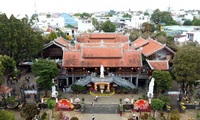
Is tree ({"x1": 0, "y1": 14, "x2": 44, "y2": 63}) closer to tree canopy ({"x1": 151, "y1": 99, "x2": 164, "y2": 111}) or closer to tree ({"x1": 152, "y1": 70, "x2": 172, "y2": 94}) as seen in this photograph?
tree ({"x1": 152, "y1": 70, "x2": 172, "y2": 94})

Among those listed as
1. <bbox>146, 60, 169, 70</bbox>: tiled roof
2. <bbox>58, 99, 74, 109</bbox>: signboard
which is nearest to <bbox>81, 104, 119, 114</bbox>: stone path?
<bbox>58, 99, 74, 109</bbox>: signboard

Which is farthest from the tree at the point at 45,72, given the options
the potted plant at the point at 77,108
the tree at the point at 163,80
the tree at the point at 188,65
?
the tree at the point at 188,65

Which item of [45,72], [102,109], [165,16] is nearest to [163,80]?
[102,109]

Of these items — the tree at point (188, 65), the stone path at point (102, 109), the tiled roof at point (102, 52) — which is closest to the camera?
the stone path at point (102, 109)

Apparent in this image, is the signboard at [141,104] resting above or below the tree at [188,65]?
below

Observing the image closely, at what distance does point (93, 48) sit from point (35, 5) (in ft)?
329

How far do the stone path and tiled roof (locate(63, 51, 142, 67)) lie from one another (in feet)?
25.0

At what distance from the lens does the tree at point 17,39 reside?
30578mm

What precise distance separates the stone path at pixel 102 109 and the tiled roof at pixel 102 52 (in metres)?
9.58

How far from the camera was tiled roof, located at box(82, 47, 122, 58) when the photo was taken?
30.2 metres

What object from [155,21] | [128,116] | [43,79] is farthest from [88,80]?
[155,21]

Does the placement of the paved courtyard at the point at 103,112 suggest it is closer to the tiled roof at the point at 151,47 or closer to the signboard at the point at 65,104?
the signboard at the point at 65,104

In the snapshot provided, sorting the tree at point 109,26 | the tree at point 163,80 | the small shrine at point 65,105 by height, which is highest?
the tree at point 109,26

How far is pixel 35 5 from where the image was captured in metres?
113
